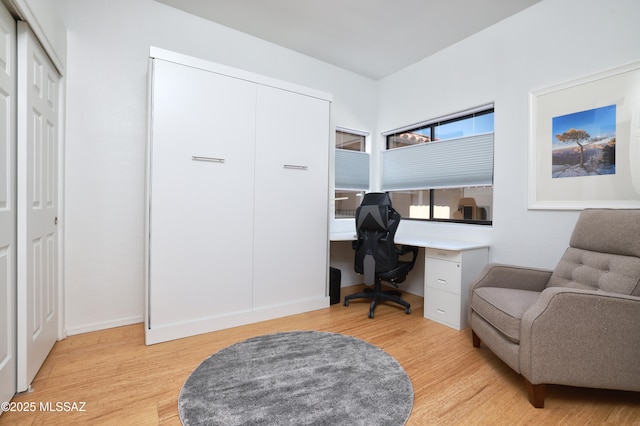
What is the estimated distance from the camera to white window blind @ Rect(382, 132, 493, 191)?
3.08 m

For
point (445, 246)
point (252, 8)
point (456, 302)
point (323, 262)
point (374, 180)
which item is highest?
point (252, 8)

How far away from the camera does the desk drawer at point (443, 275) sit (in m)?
2.68

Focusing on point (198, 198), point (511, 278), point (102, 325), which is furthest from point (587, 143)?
point (102, 325)

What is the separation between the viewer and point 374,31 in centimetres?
306

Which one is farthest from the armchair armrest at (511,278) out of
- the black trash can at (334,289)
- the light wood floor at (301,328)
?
the black trash can at (334,289)

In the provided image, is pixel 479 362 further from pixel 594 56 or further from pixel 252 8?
pixel 252 8

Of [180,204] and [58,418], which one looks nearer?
[58,418]

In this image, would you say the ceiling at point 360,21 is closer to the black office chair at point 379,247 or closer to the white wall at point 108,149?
the white wall at point 108,149

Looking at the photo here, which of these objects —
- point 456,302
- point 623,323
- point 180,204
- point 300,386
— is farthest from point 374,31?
point 300,386

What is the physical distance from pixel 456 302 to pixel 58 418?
2799 millimetres

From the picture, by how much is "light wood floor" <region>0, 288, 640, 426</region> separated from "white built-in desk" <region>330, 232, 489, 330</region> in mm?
172

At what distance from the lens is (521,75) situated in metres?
2.70

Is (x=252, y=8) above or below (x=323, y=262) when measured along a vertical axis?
above

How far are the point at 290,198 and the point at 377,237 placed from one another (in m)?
0.94
